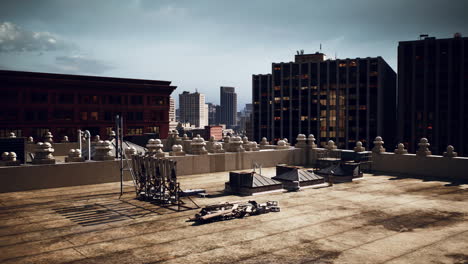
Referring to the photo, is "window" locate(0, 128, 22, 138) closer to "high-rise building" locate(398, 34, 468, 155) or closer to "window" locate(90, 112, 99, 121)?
"window" locate(90, 112, 99, 121)

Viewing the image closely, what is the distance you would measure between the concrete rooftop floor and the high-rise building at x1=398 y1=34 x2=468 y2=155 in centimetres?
12934

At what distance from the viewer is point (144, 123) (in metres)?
87.8

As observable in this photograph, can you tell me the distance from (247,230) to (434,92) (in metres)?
144

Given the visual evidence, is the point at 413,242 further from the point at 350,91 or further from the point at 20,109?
the point at 350,91

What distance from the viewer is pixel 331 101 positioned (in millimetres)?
169000

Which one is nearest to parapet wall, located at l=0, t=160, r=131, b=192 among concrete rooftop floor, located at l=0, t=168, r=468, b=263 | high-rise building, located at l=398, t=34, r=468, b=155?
concrete rooftop floor, located at l=0, t=168, r=468, b=263

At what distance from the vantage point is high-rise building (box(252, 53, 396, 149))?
527 ft

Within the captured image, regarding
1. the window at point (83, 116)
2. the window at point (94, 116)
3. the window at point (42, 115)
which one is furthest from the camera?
the window at point (94, 116)

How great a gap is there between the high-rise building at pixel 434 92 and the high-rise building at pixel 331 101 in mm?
16541

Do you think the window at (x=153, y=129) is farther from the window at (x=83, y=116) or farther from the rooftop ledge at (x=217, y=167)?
the rooftop ledge at (x=217, y=167)

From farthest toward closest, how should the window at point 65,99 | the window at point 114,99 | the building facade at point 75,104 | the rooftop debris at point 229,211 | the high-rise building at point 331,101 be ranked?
1. the high-rise building at point 331,101
2. the window at point 114,99
3. the window at point 65,99
4. the building facade at point 75,104
5. the rooftop debris at point 229,211

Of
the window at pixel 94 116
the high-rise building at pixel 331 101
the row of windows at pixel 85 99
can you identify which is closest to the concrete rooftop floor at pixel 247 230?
the row of windows at pixel 85 99

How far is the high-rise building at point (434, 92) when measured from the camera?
440 ft

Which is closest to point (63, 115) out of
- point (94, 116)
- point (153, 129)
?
point (94, 116)
